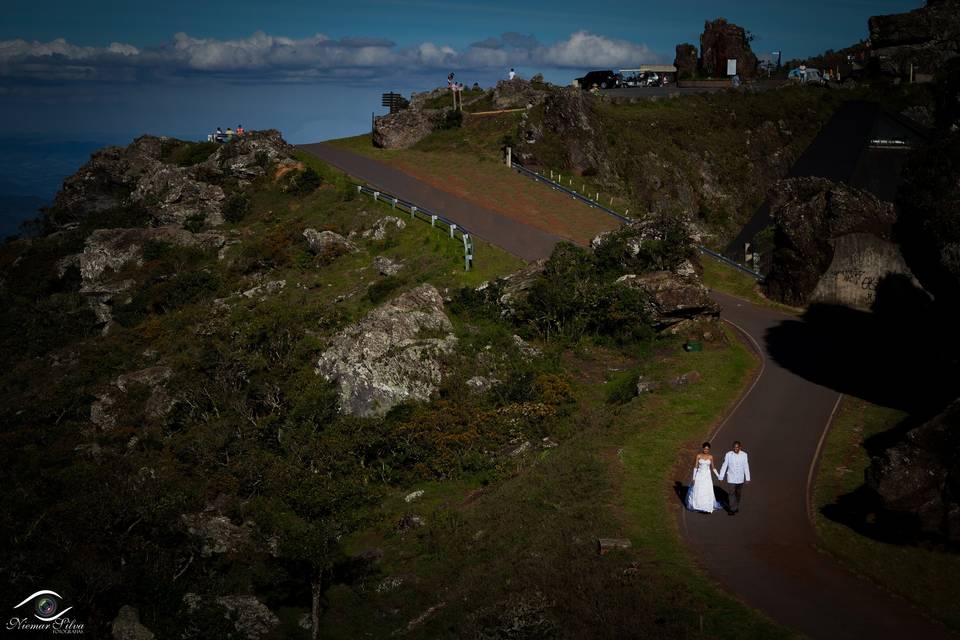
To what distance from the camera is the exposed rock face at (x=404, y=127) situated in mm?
64562

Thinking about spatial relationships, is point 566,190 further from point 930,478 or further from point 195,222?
point 930,478

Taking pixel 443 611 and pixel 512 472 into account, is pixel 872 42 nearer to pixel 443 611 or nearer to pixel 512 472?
pixel 512 472

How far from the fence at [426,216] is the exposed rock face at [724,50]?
171 ft

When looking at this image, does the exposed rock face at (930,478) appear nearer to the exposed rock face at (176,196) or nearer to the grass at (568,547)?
→ the grass at (568,547)

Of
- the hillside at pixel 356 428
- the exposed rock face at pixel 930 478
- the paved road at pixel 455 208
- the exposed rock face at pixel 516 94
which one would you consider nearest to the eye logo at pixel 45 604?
the hillside at pixel 356 428

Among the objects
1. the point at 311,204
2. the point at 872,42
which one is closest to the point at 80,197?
the point at 311,204

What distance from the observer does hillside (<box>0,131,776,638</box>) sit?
17.7 metres

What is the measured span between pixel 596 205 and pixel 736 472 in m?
31.7

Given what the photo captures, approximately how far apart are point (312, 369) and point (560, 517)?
14016mm

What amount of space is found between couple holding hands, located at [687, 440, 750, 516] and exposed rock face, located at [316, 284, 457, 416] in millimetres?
11931

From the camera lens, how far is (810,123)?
71188 mm

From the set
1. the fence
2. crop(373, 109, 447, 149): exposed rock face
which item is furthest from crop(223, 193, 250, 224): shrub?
crop(373, 109, 447, 149): exposed rock face

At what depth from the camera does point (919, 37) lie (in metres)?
75.4

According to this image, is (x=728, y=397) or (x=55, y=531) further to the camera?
(x=728, y=397)
